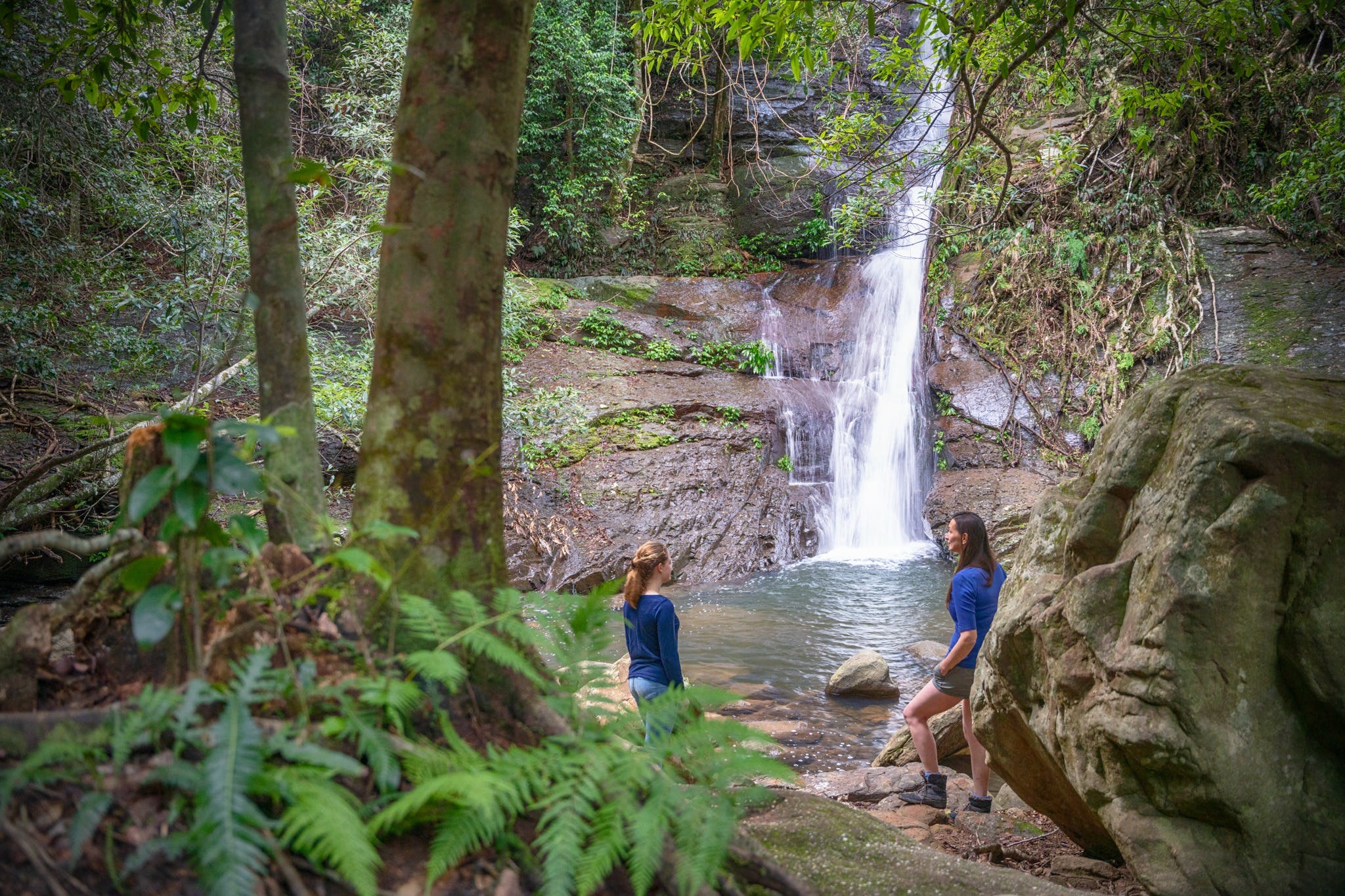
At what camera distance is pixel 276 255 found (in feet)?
8.27

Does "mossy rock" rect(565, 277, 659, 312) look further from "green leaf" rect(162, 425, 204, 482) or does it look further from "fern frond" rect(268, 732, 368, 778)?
"fern frond" rect(268, 732, 368, 778)

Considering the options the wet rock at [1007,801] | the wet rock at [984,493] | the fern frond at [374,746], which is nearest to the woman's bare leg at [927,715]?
the wet rock at [1007,801]

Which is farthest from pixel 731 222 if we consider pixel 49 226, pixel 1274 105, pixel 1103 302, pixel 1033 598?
pixel 1033 598

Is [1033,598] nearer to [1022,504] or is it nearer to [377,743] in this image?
[377,743]

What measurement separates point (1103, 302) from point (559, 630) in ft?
44.6

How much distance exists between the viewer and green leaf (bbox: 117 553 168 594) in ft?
5.98

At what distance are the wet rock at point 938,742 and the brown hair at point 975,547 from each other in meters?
1.35

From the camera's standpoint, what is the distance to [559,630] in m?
2.61

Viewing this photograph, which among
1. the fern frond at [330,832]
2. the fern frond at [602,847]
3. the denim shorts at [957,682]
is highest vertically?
the fern frond at [330,832]

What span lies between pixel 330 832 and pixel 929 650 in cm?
818

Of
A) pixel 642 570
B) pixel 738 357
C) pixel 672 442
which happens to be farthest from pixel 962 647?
pixel 738 357

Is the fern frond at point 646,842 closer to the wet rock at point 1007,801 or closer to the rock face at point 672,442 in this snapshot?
the wet rock at point 1007,801

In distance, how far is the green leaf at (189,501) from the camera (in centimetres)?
174

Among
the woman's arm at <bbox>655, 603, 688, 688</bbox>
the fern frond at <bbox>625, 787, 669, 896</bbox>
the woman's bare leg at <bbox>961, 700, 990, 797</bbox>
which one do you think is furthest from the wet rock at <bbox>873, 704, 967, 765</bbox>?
the fern frond at <bbox>625, 787, 669, 896</bbox>
